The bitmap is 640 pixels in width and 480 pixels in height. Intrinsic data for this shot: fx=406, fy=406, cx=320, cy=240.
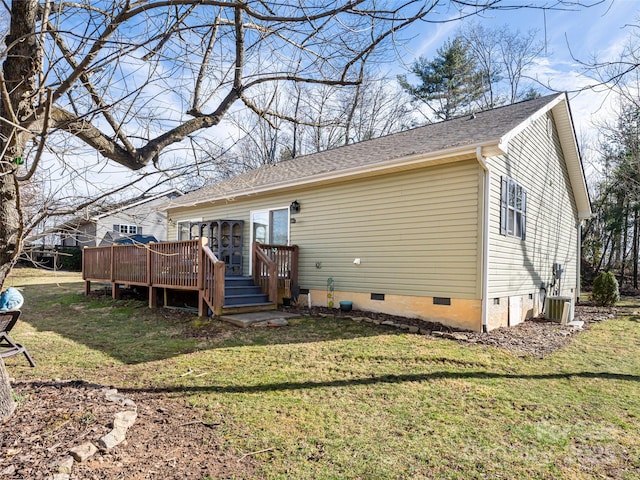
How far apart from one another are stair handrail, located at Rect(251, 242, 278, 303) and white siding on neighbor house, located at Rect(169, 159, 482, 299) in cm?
111

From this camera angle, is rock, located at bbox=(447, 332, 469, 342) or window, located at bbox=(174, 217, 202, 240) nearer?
rock, located at bbox=(447, 332, 469, 342)

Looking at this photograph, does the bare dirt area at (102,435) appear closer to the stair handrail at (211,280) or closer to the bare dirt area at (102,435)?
the bare dirt area at (102,435)

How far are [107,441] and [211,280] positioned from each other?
17.7 feet

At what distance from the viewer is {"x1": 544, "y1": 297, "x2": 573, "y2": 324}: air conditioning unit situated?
895 cm

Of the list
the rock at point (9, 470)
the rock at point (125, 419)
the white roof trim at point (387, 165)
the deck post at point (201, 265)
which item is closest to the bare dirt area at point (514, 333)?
the deck post at point (201, 265)

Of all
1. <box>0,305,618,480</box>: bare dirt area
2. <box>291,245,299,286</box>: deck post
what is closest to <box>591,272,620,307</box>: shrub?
<box>291,245,299,286</box>: deck post

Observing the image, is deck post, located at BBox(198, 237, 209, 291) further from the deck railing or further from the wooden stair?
the wooden stair

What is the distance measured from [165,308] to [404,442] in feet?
25.1

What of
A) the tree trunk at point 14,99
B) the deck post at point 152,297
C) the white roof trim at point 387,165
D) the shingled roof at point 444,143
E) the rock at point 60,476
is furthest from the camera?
the deck post at point 152,297

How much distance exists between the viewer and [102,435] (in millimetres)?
2834

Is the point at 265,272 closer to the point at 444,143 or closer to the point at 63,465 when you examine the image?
the point at 444,143

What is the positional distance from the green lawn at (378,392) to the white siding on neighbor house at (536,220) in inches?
74.7

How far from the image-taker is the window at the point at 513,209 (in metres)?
7.84

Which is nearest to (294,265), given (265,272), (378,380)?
(265,272)
